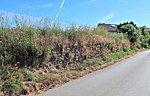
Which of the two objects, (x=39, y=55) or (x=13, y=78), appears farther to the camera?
(x=39, y=55)

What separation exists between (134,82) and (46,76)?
11.4 ft

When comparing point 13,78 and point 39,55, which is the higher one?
point 39,55

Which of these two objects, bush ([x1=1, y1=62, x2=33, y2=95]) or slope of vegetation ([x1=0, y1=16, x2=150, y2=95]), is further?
slope of vegetation ([x1=0, y1=16, x2=150, y2=95])

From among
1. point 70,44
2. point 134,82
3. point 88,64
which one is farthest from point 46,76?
point 88,64

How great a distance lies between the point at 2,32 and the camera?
999 cm

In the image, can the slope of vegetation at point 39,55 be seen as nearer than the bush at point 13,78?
No

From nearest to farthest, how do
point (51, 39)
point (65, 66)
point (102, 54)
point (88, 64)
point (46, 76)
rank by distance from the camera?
point (46, 76)
point (51, 39)
point (65, 66)
point (88, 64)
point (102, 54)

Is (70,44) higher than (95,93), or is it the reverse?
(70,44)

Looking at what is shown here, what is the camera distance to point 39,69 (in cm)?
1060

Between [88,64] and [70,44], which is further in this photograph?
[88,64]

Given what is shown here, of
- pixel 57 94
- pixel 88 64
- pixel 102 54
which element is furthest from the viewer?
pixel 102 54

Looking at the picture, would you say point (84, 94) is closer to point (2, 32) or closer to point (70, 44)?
point (2, 32)

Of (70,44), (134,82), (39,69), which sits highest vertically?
(70,44)

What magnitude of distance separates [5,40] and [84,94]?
3976mm
